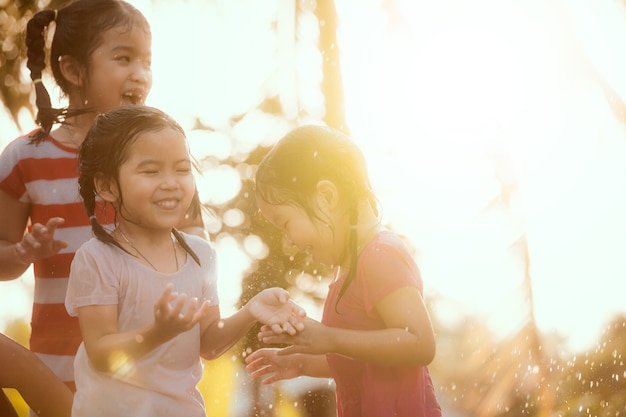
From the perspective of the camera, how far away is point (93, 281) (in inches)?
81.4

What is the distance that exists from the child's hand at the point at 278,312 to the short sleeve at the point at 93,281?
0.38 m

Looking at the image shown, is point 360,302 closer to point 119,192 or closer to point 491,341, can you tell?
point 119,192

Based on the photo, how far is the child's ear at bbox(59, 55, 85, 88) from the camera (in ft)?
9.37

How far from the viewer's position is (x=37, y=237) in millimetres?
2285

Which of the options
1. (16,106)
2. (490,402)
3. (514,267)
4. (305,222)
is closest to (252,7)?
(16,106)

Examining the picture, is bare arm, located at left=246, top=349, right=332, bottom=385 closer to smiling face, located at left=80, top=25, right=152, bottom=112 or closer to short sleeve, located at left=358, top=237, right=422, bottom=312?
short sleeve, located at left=358, top=237, right=422, bottom=312

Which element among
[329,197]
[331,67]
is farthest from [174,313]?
[331,67]

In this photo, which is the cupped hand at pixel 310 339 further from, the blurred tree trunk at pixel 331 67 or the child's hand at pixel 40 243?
the blurred tree trunk at pixel 331 67

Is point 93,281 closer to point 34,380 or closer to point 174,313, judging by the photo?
point 174,313

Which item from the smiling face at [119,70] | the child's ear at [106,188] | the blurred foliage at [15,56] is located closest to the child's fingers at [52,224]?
the child's ear at [106,188]

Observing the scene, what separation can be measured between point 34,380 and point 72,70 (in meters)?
1.09

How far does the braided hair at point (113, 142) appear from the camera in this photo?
2178 mm

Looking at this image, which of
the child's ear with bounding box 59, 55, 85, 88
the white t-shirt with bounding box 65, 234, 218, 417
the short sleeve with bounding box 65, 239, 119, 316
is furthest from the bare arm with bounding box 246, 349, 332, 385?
the child's ear with bounding box 59, 55, 85, 88

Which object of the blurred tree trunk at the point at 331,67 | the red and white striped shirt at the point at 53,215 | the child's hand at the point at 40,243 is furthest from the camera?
the blurred tree trunk at the point at 331,67
